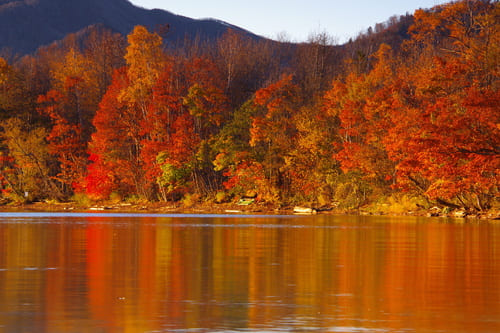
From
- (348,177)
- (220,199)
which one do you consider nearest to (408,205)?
(348,177)

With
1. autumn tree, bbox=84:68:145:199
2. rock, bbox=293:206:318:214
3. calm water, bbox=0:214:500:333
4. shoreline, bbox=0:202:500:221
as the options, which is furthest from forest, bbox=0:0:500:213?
calm water, bbox=0:214:500:333

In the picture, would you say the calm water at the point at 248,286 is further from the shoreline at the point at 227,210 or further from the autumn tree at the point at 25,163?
the autumn tree at the point at 25,163

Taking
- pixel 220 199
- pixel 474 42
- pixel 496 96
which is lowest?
pixel 220 199

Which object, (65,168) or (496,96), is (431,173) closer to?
(496,96)

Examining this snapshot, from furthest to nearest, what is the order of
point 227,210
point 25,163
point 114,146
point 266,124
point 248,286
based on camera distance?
point 25,163
point 114,146
point 266,124
point 227,210
point 248,286

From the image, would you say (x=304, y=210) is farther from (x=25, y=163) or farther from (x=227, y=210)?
(x=25, y=163)

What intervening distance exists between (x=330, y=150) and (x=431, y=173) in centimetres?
1335

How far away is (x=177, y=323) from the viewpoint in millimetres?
8883

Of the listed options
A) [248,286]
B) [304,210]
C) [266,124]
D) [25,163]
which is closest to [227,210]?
[304,210]

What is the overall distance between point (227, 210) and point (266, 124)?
→ 21.0 ft

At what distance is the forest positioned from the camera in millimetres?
42062

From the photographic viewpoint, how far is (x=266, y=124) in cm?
5597

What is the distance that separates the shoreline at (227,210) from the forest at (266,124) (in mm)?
739

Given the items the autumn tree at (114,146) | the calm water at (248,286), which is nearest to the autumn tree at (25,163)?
the autumn tree at (114,146)
